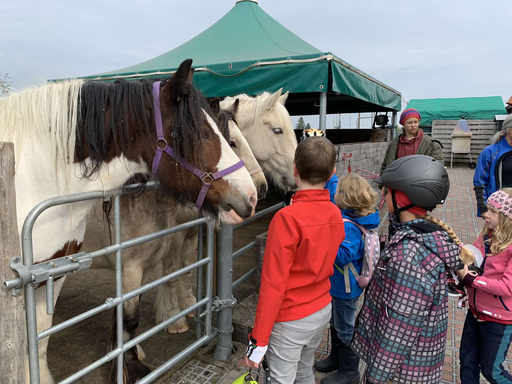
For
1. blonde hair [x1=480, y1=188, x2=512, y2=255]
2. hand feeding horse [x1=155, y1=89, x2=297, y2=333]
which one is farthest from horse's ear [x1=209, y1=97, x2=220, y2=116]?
blonde hair [x1=480, y1=188, x2=512, y2=255]

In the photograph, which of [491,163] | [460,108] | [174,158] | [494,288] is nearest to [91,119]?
[174,158]

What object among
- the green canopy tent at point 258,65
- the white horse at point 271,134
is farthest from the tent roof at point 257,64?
the white horse at point 271,134

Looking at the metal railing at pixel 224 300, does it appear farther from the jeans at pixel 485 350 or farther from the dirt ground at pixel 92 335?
the jeans at pixel 485 350

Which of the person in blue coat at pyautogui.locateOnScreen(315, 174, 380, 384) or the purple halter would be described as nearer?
the purple halter

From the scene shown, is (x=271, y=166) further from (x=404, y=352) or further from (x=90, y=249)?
(x=404, y=352)

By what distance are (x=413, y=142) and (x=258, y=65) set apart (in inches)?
81.3

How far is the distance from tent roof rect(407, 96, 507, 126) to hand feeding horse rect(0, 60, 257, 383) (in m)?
20.7

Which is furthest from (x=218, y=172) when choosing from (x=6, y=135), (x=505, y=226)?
(x=505, y=226)

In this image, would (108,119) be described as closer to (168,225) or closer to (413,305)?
(168,225)

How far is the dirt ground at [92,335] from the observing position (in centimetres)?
Answer: 266

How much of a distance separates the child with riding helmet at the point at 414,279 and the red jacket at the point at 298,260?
30 cm

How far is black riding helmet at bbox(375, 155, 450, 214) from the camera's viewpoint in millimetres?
1614

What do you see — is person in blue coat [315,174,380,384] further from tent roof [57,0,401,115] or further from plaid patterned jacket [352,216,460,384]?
tent roof [57,0,401,115]

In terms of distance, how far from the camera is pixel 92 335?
10.0 feet
